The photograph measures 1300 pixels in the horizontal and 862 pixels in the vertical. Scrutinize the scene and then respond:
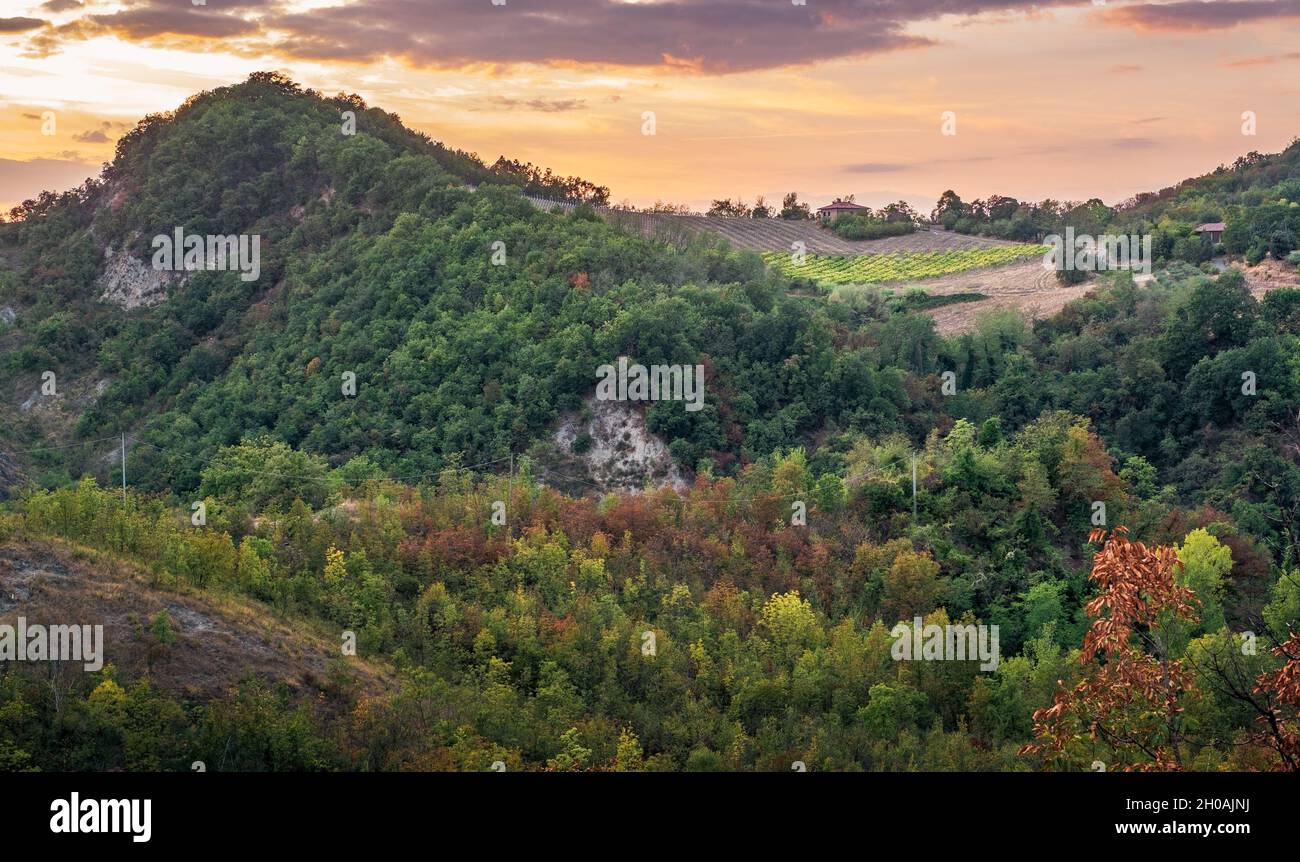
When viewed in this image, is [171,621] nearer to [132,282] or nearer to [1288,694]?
[1288,694]

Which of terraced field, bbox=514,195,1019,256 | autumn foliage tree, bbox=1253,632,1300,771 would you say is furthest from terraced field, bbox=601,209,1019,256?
autumn foliage tree, bbox=1253,632,1300,771

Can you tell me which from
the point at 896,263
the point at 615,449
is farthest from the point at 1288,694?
the point at 896,263

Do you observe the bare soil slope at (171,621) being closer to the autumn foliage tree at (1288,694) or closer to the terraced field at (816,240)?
the autumn foliage tree at (1288,694)

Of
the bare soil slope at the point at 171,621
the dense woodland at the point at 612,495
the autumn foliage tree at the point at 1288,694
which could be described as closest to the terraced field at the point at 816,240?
the dense woodland at the point at 612,495

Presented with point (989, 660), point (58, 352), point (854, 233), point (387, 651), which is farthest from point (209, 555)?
point (854, 233)

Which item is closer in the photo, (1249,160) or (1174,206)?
(1174,206)
